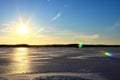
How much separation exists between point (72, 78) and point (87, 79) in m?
0.94

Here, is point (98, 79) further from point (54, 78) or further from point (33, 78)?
point (33, 78)

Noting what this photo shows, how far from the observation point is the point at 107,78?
16.7 m

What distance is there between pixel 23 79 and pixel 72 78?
10.0 feet

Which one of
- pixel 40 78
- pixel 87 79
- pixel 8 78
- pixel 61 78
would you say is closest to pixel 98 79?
pixel 87 79

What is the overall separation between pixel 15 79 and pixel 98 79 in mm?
5224

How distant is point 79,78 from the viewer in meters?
16.4

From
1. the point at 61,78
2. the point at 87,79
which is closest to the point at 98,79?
the point at 87,79

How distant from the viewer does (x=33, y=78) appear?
1634cm

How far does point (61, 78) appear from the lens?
53.1 ft

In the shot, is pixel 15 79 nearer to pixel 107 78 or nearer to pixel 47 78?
pixel 47 78

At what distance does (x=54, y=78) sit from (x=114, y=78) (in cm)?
386

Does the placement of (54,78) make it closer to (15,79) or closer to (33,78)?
(33,78)

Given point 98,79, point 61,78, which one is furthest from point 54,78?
point 98,79

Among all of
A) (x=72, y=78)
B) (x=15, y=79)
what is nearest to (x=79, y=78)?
(x=72, y=78)
